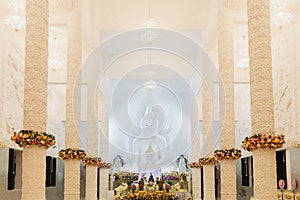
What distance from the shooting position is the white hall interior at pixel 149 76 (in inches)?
445

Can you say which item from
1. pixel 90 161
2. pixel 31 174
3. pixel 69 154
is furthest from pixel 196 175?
pixel 31 174

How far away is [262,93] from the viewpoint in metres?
8.32

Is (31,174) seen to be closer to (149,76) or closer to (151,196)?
(151,196)

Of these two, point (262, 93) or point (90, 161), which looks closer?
point (262, 93)

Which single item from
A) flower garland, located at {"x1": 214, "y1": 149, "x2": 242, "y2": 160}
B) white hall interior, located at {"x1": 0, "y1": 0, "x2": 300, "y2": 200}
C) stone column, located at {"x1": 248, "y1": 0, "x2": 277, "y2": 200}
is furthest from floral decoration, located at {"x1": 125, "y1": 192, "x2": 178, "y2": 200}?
stone column, located at {"x1": 248, "y1": 0, "x2": 277, "y2": 200}

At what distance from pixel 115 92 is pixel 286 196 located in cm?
607

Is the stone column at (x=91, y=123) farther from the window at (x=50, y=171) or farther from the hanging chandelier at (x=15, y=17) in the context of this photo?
the hanging chandelier at (x=15, y=17)

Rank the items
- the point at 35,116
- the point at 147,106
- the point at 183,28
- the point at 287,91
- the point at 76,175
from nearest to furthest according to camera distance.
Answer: the point at 35,116 < the point at 147,106 < the point at 76,175 < the point at 287,91 < the point at 183,28

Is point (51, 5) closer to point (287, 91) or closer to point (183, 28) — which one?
point (183, 28)

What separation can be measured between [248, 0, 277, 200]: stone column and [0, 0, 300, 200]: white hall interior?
2.91m

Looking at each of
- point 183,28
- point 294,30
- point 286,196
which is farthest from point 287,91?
point 183,28

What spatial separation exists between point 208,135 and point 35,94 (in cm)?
1151

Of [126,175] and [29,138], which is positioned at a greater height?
[29,138]

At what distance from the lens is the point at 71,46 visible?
547 inches
